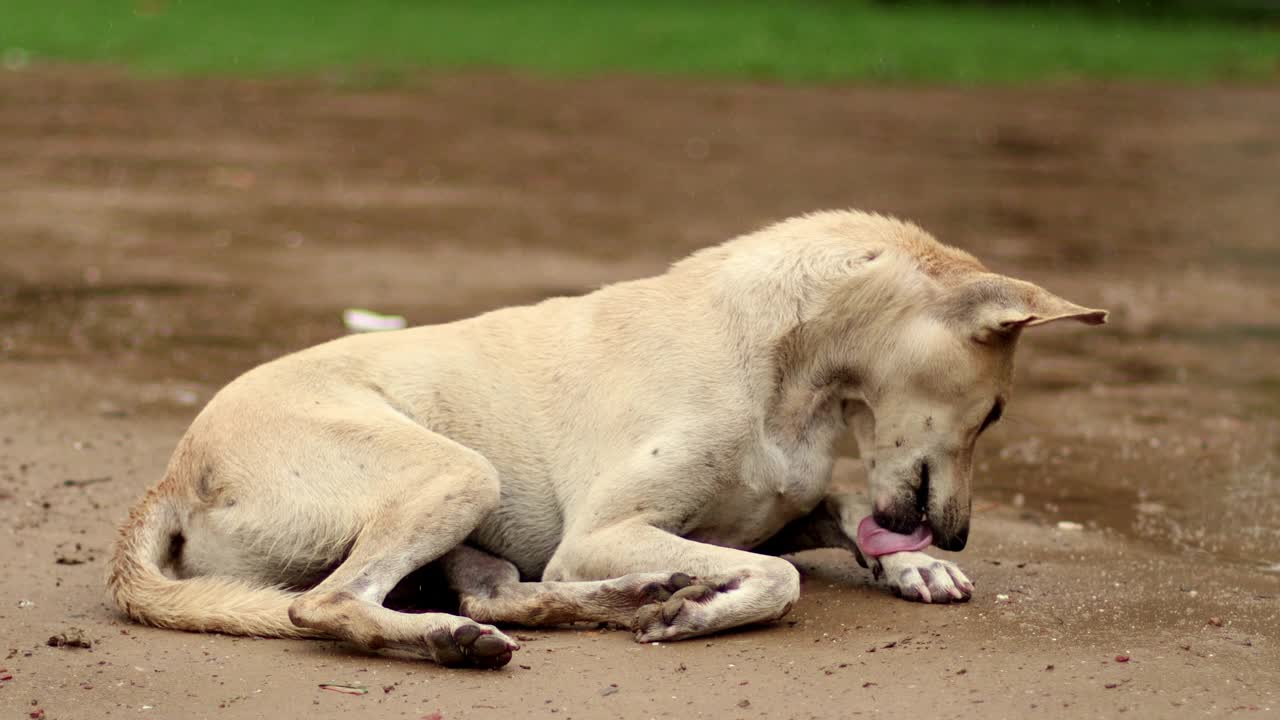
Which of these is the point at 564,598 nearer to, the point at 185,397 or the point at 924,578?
the point at 924,578

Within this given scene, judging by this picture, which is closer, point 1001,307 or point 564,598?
point 564,598

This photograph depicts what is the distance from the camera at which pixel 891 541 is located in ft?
17.5

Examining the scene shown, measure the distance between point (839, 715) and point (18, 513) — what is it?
10.8ft

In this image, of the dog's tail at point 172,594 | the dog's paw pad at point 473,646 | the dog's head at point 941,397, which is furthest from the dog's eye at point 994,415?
the dog's tail at point 172,594

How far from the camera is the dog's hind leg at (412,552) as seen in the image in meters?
4.56

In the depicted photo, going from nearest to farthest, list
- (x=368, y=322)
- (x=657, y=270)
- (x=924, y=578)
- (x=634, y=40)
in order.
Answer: (x=924, y=578) < (x=368, y=322) < (x=657, y=270) < (x=634, y=40)

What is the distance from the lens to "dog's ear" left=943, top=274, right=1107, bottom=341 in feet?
16.4

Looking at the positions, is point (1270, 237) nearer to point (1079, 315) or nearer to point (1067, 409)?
point (1067, 409)

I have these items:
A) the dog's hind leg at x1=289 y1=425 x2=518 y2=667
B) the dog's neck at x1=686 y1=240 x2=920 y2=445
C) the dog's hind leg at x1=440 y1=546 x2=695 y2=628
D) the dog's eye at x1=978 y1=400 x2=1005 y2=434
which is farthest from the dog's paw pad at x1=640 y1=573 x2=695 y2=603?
the dog's eye at x1=978 y1=400 x2=1005 y2=434

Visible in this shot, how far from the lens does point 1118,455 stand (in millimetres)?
7625

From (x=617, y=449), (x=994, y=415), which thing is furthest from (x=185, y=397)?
(x=994, y=415)

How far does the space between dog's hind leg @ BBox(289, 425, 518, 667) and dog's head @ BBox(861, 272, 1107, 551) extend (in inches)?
48.1

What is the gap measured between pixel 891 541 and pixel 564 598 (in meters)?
1.07

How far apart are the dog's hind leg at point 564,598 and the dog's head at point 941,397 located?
2.67 ft
